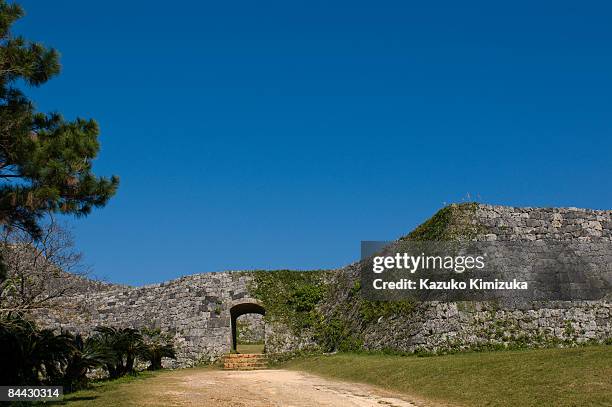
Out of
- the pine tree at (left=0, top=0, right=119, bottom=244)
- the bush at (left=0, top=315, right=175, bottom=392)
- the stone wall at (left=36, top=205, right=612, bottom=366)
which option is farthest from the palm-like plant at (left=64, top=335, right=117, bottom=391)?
the pine tree at (left=0, top=0, right=119, bottom=244)

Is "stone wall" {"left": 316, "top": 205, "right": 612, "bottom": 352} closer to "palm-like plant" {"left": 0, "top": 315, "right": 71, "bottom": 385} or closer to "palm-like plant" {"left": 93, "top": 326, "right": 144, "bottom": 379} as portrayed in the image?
"palm-like plant" {"left": 93, "top": 326, "right": 144, "bottom": 379}

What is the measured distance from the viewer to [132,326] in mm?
27484

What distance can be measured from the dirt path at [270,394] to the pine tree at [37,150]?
14.5 ft

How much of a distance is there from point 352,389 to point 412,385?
1.45 m

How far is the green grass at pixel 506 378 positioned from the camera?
9.15 metres

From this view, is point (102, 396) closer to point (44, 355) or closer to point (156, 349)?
point (44, 355)

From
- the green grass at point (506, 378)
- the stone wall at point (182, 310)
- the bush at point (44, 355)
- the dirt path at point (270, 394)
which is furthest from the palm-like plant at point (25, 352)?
the stone wall at point (182, 310)

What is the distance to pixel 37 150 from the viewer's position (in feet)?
34.2

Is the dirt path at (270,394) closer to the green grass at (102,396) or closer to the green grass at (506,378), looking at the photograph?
the green grass at (102,396)

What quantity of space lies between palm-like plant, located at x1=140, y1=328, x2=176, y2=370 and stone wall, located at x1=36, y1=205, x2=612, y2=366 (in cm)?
49

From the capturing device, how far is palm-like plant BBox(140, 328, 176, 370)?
68.6 feet

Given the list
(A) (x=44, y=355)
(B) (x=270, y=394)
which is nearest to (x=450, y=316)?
(B) (x=270, y=394)

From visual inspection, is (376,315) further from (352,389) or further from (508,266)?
(352,389)

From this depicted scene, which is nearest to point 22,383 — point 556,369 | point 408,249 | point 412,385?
point 412,385
